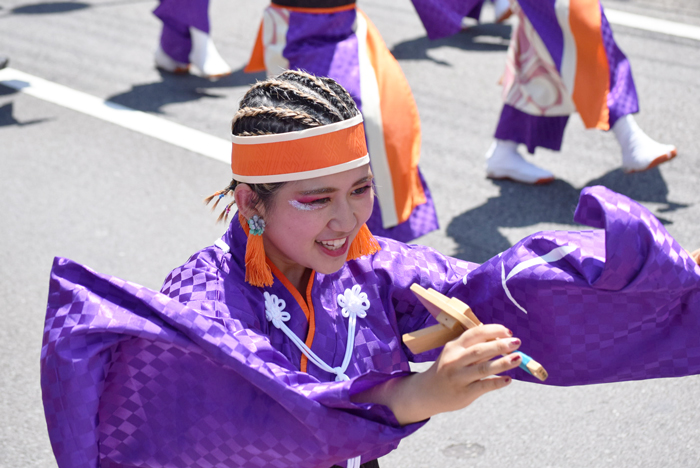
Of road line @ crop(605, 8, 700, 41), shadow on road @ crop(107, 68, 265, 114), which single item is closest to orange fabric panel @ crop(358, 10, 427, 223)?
shadow on road @ crop(107, 68, 265, 114)

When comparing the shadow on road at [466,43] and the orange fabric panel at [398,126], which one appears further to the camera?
the shadow on road at [466,43]

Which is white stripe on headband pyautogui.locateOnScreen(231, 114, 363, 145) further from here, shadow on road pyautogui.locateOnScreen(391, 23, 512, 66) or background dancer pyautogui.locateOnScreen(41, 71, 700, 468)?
shadow on road pyautogui.locateOnScreen(391, 23, 512, 66)

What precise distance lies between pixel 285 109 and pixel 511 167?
304 centimetres

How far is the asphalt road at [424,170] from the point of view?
259cm

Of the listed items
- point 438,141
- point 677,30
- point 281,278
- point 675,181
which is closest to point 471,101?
point 438,141

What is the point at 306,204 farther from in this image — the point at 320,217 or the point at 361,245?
the point at 361,245

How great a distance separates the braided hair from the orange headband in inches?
0.8

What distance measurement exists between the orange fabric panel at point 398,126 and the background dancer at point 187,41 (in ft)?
10.9

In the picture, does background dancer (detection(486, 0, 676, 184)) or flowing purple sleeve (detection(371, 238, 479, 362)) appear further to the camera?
background dancer (detection(486, 0, 676, 184))

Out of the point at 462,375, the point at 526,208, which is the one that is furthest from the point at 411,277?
the point at 526,208

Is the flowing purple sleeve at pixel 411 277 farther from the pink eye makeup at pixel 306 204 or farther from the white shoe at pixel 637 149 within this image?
the white shoe at pixel 637 149

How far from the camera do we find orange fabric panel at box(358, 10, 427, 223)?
2.74 metres

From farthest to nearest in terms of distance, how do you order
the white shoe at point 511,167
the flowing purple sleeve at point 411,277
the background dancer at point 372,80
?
1. the white shoe at point 511,167
2. the background dancer at point 372,80
3. the flowing purple sleeve at point 411,277

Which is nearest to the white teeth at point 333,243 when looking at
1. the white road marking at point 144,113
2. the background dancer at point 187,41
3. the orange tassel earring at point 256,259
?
the orange tassel earring at point 256,259
